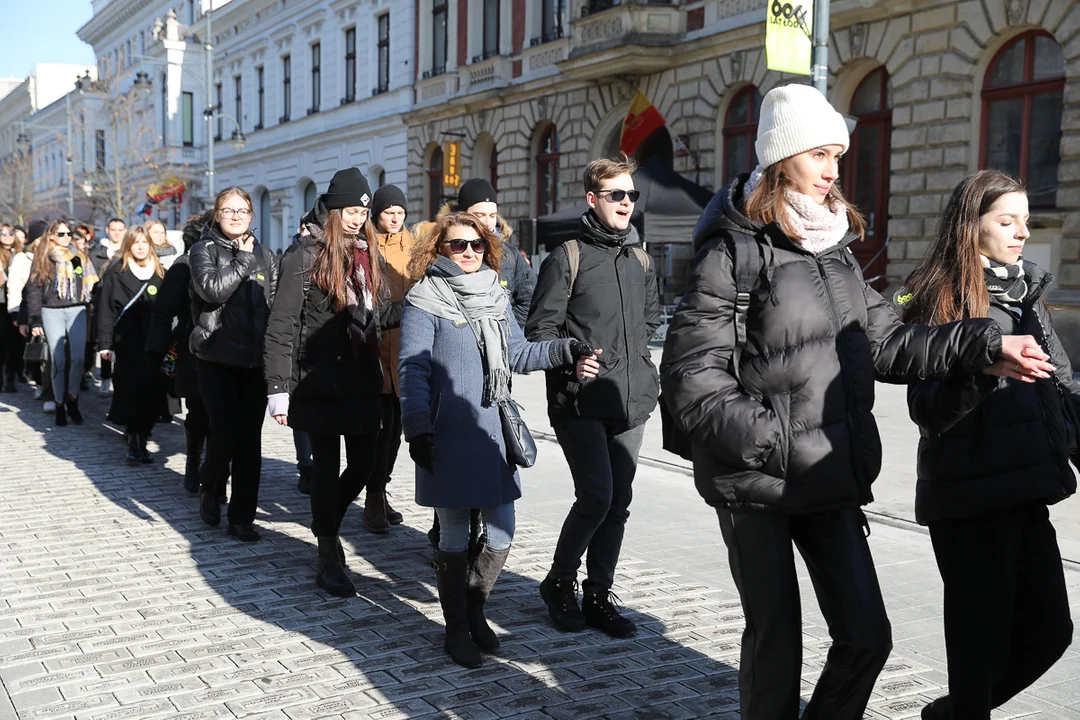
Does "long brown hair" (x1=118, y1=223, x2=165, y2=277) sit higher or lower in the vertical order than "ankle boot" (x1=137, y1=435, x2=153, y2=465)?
higher

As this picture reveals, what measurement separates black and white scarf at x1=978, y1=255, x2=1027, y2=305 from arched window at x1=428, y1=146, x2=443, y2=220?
95.5ft

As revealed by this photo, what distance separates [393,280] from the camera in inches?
252

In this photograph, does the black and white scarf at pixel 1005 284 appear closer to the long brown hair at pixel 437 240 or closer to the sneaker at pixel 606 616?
the long brown hair at pixel 437 240

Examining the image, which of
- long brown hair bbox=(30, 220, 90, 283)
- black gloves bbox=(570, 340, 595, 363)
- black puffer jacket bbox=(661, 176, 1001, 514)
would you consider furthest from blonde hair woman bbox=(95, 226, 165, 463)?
black puffer jacket bbox=(661, 176, 1001, 514)

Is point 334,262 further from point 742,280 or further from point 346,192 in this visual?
point 742,280

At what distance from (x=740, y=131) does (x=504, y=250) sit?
14.5m

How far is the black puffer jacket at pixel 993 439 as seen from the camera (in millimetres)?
3100

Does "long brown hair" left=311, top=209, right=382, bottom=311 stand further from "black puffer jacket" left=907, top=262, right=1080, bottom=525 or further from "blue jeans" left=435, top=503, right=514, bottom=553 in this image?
"black puffer jacket" left=907, top=262, right=1080, bottom=525

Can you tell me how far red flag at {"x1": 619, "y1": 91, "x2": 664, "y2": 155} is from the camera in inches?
894

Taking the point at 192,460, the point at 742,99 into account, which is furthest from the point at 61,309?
the point at 742,99

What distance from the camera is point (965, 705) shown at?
321 cm

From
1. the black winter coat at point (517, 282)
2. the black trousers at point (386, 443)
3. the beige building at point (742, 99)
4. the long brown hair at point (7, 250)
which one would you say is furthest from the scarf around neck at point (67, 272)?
the beige building at point (742, 99)

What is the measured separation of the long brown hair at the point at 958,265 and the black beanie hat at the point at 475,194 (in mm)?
3499

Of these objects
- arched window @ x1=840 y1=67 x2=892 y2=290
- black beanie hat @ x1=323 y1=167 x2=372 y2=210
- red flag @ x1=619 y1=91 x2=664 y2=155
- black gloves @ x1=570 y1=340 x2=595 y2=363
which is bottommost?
black gloves @ x1=570 y1=340 x2=595 y2=363
